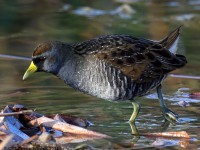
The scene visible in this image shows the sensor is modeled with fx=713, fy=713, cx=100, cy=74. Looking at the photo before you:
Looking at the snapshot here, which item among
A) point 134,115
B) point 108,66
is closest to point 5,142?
point 108,66

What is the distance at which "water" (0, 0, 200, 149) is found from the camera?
8.52 metres

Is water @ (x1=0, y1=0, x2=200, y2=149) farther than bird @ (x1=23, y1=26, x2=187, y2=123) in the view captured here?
Yes

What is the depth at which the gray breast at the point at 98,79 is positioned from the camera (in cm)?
836

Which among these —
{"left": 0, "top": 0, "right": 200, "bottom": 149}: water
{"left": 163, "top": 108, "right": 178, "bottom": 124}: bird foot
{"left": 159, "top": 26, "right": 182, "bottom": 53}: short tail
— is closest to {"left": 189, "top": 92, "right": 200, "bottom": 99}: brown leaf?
{"left": 0, "top": 0, "right": 200, "bottom": 149}: water

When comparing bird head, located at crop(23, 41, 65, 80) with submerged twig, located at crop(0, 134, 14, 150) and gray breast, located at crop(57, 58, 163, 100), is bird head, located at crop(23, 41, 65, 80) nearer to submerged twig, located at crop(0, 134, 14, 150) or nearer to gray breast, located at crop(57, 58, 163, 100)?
gray breast, located at crop(57, 58, 163, 100)

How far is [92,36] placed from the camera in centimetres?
1330

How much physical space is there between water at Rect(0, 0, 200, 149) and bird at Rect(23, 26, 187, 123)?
14.6 inches

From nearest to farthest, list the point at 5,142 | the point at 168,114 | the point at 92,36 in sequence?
the point at 5,142 → the point at 168,114 → the point at 92,36

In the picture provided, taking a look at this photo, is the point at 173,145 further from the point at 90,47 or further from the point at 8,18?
the point at 8,18

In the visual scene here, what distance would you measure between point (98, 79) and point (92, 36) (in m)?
5.00

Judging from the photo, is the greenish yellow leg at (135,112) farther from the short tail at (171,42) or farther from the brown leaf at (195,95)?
the brown leaf at (195,95)

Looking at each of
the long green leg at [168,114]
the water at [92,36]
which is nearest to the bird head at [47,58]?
the water at [92,36]

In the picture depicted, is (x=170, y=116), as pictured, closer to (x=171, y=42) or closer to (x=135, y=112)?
(x=135, y=112)

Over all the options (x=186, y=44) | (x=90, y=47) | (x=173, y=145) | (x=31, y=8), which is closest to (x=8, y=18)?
(x=31, y=8)
